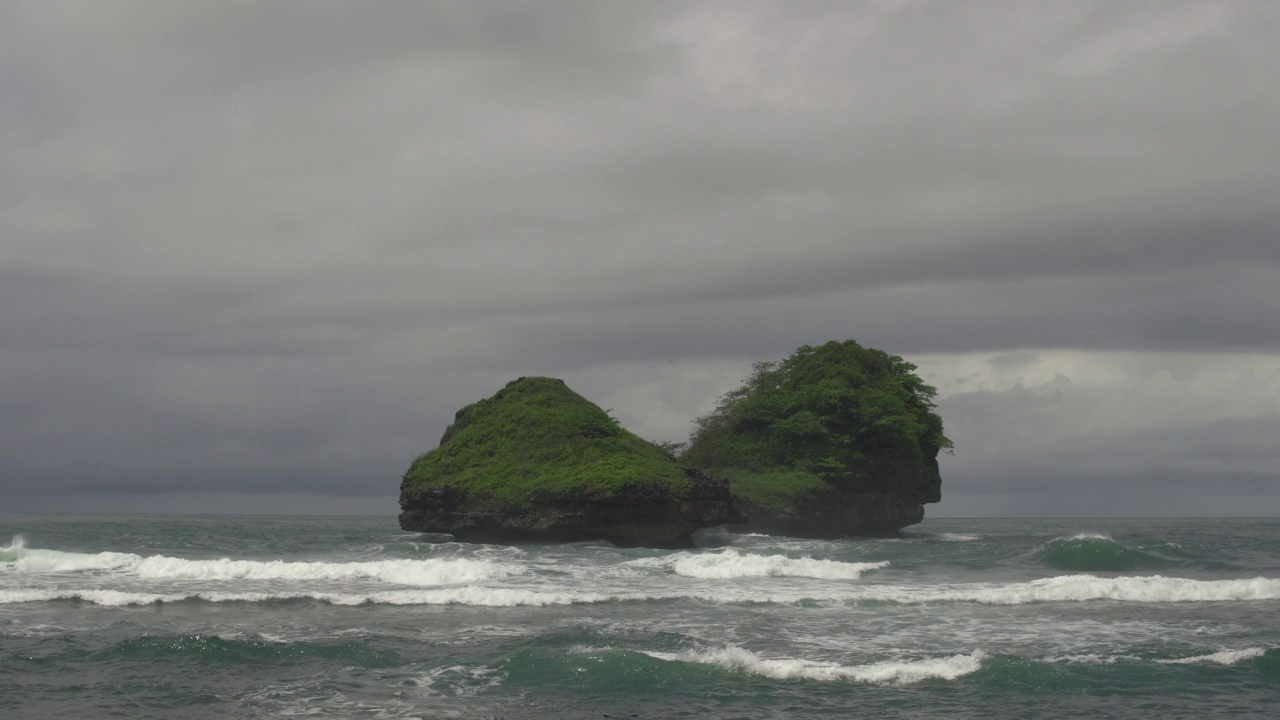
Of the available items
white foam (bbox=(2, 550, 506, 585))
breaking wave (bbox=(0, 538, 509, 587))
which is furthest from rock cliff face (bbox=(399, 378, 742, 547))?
breaking wave (bbox=(0, 538, 509, 587))

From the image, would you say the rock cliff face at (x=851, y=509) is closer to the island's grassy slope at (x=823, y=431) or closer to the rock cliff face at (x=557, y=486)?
the island's grassy slope at (x=823, y=431)

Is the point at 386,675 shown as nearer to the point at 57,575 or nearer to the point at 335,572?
the point at 335,572

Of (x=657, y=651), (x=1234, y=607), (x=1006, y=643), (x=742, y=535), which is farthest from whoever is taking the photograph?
(x=742, y=535)

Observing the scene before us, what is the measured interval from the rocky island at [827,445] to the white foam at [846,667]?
30.1 metres

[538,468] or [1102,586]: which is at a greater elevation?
[538,468]

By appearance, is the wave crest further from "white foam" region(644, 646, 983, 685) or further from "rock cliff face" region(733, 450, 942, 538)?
"rock cliff face" region(733, 450, 942, 538)

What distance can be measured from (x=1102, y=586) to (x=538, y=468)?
74.2ft

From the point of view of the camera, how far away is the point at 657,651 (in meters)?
18.0

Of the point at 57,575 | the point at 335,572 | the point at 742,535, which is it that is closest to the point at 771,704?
the point at 335,572

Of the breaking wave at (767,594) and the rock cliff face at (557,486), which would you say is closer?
the breaking wave at (767,594)

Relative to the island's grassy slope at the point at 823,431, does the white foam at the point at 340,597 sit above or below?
below

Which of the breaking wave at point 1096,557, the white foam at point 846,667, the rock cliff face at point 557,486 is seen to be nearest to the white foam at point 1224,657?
the white foam at point 846,667

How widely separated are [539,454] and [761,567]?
13.9m

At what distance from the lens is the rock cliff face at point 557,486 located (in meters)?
39.9
